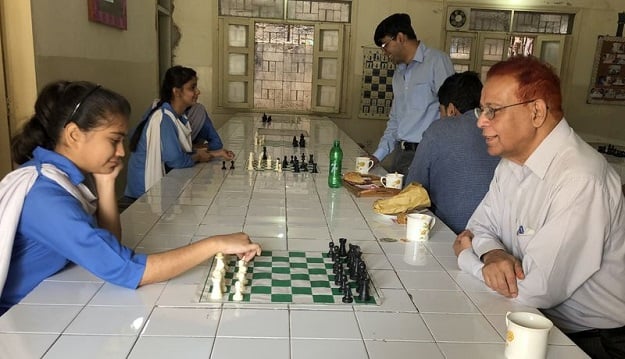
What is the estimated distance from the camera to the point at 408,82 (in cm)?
376

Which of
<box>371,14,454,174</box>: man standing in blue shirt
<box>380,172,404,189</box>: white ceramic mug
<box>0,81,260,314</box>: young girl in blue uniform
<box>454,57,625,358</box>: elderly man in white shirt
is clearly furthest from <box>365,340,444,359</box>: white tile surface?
<box>371,14,454,174</box>: man standing in blue shirt

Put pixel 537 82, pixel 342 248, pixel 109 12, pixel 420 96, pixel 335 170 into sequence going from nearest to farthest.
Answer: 1. pixel 537 82
2. pixel 342 248
3. pixel 335 170
4. pixel 420 96
5. pixel 109 12

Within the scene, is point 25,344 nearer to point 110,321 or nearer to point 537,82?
point 110,321

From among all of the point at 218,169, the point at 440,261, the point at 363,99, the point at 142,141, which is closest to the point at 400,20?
the point at 218,169

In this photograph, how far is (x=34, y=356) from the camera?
1.04 m

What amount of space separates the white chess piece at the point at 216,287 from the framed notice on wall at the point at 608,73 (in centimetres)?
747

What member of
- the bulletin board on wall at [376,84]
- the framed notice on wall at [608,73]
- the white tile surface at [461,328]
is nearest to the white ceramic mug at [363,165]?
the white tile surface at [461,328]

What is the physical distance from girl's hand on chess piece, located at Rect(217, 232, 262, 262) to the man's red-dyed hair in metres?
0.94

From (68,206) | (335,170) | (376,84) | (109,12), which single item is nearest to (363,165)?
(335,170)

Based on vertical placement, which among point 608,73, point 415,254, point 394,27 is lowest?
point 415,254

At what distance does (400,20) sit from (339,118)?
3731mm

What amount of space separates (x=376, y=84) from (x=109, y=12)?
376cm

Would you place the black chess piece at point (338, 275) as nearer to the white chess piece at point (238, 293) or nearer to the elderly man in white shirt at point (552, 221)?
the white chess piece at point (238, 293)

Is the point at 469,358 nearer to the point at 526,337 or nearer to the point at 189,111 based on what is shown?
the point at 526,337
